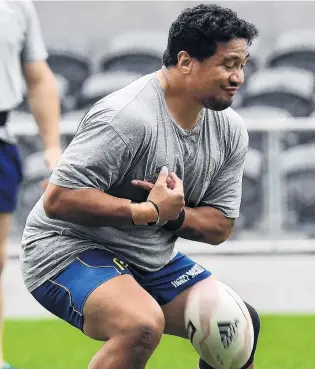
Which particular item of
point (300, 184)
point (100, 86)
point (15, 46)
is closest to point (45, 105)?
point (15, 46)

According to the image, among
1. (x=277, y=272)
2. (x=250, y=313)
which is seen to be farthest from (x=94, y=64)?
(x=250, y=313)

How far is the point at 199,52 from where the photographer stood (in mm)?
4188

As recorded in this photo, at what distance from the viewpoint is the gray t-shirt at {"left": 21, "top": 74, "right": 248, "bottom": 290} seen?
405cm

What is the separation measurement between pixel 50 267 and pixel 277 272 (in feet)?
17.4

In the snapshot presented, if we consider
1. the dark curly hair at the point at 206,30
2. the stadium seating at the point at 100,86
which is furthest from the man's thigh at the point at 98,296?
the stadium seating at the point at 100,86

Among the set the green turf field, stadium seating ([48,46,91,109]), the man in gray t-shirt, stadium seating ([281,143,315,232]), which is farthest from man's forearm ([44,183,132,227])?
stadium seating ([48,46,91,109])

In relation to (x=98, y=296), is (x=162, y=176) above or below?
above

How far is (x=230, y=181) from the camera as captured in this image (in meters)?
4.61

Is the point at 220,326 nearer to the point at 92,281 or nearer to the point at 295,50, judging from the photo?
the point at 92,281

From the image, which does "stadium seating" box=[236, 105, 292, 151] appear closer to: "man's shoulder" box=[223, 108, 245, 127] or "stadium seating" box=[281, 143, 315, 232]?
"stadium seating" box=[281, 143, 315, 232]

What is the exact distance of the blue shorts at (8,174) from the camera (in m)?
5.41

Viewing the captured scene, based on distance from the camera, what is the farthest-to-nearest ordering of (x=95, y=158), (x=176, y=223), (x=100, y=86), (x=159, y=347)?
(x=100, y=86), (x=159, y=347), (x=176, y=223), (x=95, y=158)

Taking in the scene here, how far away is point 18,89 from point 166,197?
1.51 metres

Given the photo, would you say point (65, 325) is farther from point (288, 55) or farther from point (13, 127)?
point (288, 55)
